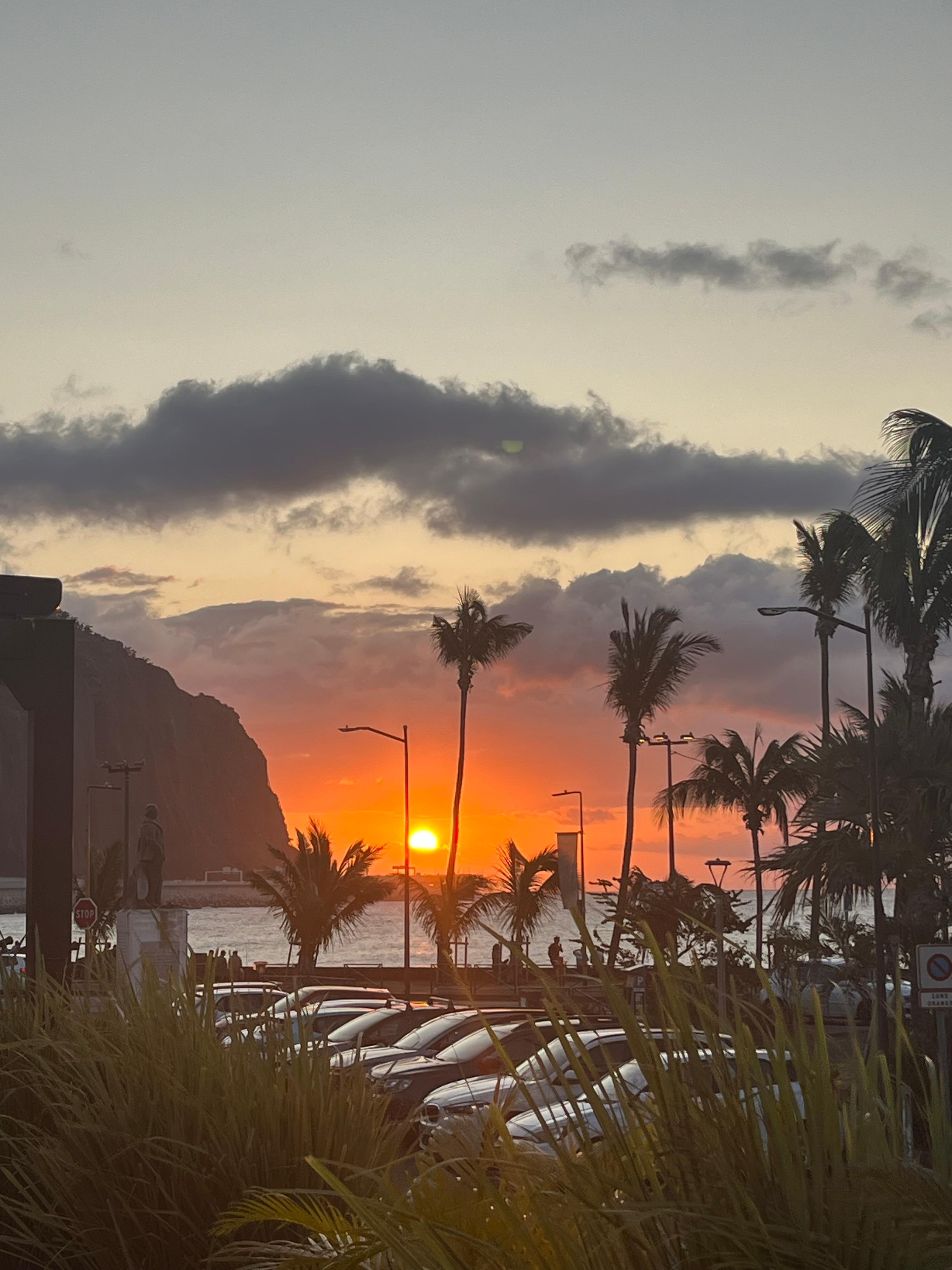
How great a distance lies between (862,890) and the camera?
26172mm

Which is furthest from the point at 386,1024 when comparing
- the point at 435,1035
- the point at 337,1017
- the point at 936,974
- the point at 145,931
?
the point at 936,974

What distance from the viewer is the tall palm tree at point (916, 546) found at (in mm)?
27094

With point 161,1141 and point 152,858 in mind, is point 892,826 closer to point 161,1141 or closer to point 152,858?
point 152,858

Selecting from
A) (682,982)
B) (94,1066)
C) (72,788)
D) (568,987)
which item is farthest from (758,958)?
(72,788)

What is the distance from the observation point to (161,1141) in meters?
5.25

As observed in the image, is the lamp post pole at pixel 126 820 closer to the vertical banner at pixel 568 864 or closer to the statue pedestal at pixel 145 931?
the vertical banner at pixel 568 864

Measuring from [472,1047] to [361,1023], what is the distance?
4683 mm

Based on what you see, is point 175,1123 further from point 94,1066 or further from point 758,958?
point 758,958

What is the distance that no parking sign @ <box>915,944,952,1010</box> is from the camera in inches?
683

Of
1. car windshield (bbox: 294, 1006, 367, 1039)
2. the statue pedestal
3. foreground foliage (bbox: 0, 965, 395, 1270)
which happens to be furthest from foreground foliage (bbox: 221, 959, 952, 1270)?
car windshield (bbox: 294, 1006, 367, 1039)

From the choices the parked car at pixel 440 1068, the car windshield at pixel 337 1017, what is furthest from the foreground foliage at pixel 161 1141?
the car windshield at pixel 337 1017

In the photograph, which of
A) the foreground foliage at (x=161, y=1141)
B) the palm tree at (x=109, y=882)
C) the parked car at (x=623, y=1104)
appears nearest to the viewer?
the parked car at (x=623, y=1104)

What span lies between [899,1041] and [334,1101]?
119 inches

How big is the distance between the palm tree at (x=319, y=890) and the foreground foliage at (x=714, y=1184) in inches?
1797
